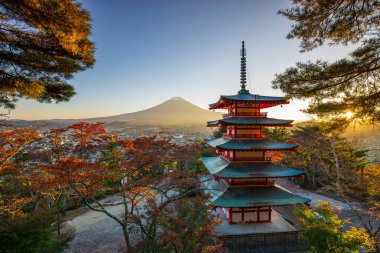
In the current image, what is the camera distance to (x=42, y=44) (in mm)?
5617

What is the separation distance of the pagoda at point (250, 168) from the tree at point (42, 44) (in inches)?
303

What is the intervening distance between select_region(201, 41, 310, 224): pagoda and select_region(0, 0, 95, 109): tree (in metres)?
7.68

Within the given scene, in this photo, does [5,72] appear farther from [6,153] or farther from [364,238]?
[364,238]

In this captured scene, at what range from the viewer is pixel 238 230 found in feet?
36.4

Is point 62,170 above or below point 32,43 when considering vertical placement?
below

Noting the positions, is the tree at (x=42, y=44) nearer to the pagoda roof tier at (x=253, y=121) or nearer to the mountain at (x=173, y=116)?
the pagoda roof tier at (x=253, y=121)

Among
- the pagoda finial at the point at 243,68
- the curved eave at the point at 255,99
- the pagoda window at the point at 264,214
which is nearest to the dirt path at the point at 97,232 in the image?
the pagoda window at the point at 264,214

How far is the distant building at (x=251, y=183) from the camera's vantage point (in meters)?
10.7

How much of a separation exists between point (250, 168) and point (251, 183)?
850mm

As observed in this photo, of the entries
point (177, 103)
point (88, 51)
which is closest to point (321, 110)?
point (88, 51)

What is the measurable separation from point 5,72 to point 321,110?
27.0 feet

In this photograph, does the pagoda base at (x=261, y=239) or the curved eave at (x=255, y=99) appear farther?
the curved eave at (x=255, y=99)

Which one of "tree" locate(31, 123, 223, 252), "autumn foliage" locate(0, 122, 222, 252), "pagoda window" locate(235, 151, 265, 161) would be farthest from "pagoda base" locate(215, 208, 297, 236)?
"pagoda window" locate(235, 151, 265, 161)

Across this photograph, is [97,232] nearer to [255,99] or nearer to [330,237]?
[255,99]
